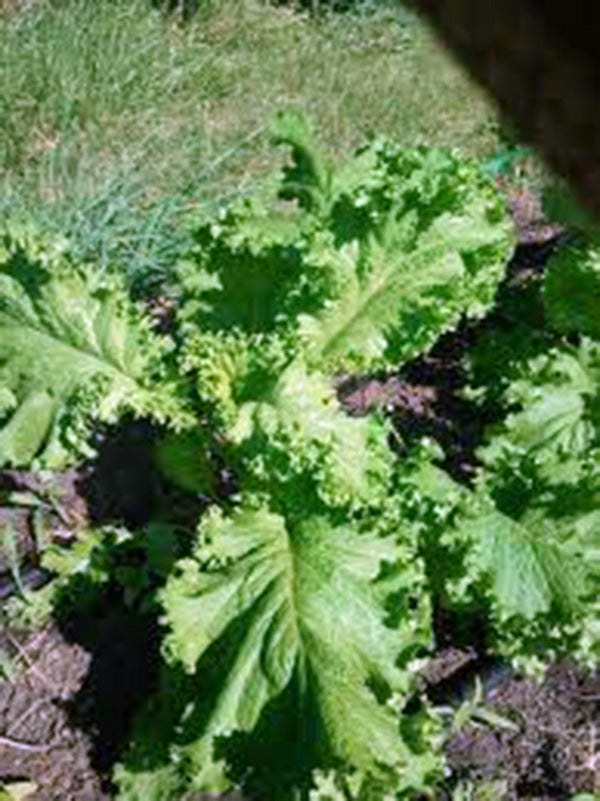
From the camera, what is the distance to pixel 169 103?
5.14 metres

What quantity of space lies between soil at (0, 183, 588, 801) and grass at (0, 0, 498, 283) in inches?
31.5

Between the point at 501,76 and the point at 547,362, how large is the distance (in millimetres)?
2693

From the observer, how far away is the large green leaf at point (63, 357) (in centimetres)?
262

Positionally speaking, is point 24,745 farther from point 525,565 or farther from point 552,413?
point 552,413

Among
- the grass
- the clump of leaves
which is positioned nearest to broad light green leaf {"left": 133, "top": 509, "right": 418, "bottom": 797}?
the clump of leaves

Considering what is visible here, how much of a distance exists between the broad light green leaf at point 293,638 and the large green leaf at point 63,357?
40cm

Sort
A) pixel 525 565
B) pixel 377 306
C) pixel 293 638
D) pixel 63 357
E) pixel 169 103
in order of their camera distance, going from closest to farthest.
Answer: pixel 293 638 → pixel 525 565 → pixel 63 357 → pixel 377 306 → pixel 169 103

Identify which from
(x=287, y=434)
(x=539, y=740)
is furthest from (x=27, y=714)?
(x=539, y=740)

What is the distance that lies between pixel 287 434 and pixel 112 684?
2.83 ft

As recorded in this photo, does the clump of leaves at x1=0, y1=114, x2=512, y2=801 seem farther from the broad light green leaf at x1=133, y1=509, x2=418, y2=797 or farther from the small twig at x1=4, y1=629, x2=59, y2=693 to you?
the small twig at x1=4, y1=629, x2=59, y2=693

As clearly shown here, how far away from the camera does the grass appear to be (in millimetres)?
3816

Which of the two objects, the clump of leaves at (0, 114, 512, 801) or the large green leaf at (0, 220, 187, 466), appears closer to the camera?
the clump of leaves at (0, 114, 512, 801)

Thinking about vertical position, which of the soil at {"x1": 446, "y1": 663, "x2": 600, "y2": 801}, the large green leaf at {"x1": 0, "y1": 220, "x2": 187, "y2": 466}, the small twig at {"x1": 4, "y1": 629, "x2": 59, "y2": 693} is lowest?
the soil at {"x1": 446, "y1": 663, "x2": 600, "y2": 801}

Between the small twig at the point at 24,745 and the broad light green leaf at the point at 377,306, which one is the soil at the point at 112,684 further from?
the broad light green leaf at the point at 377,306
